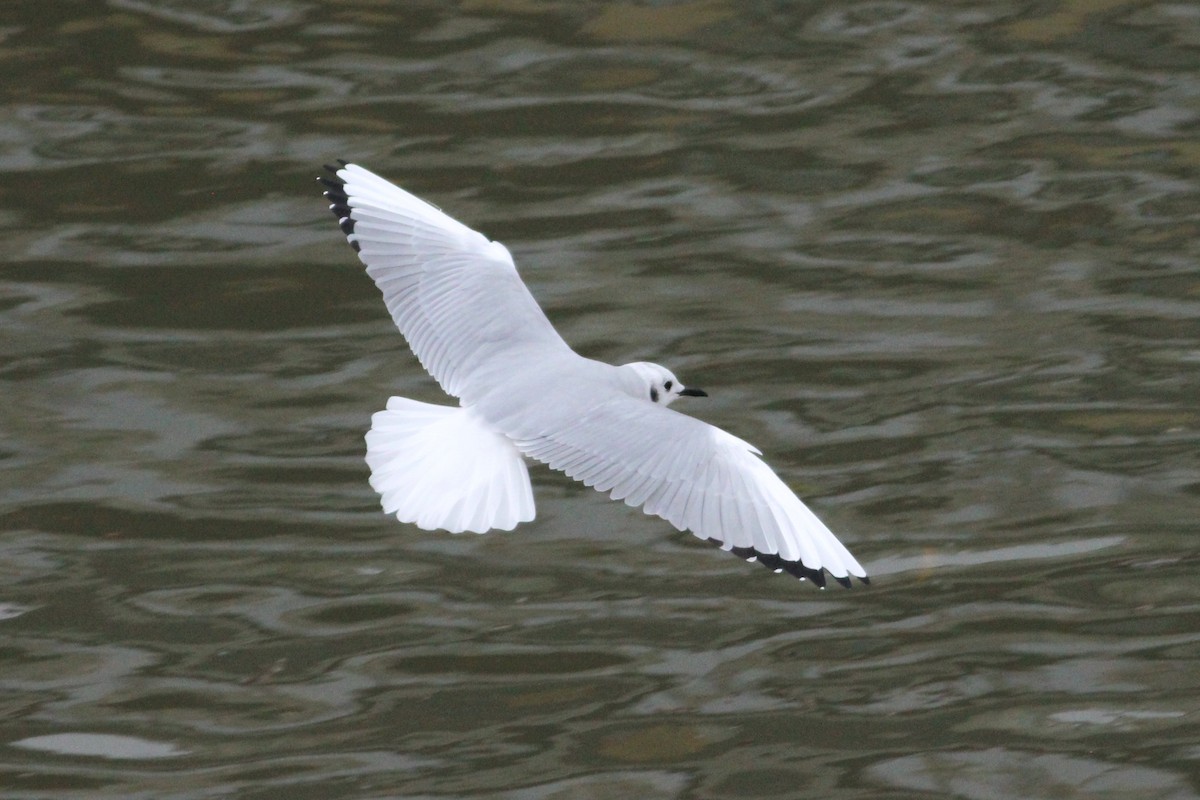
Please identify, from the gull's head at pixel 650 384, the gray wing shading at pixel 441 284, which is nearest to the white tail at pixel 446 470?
the gray wing shading at pixel 441 284

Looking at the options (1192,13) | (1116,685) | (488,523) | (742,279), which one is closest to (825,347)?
(742,279)

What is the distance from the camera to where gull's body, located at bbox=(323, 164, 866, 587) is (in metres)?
4.98

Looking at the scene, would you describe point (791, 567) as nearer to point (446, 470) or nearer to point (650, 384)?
point (446, 470)

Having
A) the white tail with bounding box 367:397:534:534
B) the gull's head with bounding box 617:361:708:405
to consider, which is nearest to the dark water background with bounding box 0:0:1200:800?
the gull's head with bounding box 617:361:708:405

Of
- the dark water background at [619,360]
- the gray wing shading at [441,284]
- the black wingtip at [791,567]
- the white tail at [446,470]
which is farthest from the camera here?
the gray wing shading at [441,284]

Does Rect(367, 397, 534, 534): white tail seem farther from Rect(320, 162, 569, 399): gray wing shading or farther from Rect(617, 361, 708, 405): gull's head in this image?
Rect(617, 361, 708, 405): gull's head

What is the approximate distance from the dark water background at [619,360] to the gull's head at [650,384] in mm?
657

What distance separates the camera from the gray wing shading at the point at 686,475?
4.95 metres

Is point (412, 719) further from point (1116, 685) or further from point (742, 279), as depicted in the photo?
point (742, 279)

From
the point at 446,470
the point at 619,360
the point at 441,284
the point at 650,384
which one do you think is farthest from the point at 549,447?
the point at 619,360

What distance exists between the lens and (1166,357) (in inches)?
298

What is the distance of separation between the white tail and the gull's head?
489mm

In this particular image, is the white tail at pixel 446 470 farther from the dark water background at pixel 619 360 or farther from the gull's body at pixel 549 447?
the dark water background at pixel 619 360

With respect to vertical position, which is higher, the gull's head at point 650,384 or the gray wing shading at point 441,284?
the gray wing shading at point 441,284
